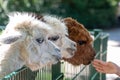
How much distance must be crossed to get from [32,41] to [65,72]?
109 cm

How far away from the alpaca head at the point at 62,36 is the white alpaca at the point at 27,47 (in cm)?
18

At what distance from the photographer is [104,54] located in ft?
16.6

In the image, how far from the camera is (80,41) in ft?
11.5

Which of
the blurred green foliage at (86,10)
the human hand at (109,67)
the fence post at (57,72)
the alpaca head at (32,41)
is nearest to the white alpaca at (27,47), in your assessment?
the alpaca head at (32,41)

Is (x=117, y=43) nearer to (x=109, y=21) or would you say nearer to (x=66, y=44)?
(x=109, y=21)

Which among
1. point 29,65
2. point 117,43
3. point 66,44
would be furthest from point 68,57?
point 117,43

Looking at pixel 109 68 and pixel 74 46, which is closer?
pixel 74 46

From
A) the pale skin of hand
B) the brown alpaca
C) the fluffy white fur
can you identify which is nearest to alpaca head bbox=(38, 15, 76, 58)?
the fluffy white fur

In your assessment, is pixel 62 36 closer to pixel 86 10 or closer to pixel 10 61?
pixel 10 61

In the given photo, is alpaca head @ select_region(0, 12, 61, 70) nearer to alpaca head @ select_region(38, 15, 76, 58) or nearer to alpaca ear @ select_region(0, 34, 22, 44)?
alpaca ear @ select_region(0, 34, 22, 44)

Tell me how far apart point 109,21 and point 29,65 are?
1124cm

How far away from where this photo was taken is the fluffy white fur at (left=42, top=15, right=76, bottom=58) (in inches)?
125

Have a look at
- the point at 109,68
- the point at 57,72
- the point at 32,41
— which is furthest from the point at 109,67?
the point at 32,41

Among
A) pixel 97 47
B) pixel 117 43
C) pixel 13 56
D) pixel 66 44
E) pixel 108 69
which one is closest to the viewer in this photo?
pixel 13 56
